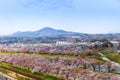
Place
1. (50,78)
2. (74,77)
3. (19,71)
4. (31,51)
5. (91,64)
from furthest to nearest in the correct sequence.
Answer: (31,51) → (91,64) → (19,71) → (50,78) → (74,77)

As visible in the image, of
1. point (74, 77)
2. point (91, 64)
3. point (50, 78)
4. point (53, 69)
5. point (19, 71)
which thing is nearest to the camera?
point (74, 77)

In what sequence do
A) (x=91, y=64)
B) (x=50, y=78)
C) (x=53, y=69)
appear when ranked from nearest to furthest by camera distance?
(x=50, y=78) → (x=53, y=69) → (x=91, y=64)

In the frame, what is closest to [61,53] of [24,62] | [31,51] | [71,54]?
[71,54]

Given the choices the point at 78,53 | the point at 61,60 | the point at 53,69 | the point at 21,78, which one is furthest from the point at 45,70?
the point at 78,53

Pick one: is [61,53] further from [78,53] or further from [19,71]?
[19,71]

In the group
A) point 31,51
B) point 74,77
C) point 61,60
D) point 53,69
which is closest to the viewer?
point 74,77

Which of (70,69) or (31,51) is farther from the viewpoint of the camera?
(31,51)

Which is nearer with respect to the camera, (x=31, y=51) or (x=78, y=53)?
(x=78, y=53)

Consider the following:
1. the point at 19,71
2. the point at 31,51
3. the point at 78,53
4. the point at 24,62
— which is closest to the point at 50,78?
the point at 19,71

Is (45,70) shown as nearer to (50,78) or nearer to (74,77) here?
(50,78)
